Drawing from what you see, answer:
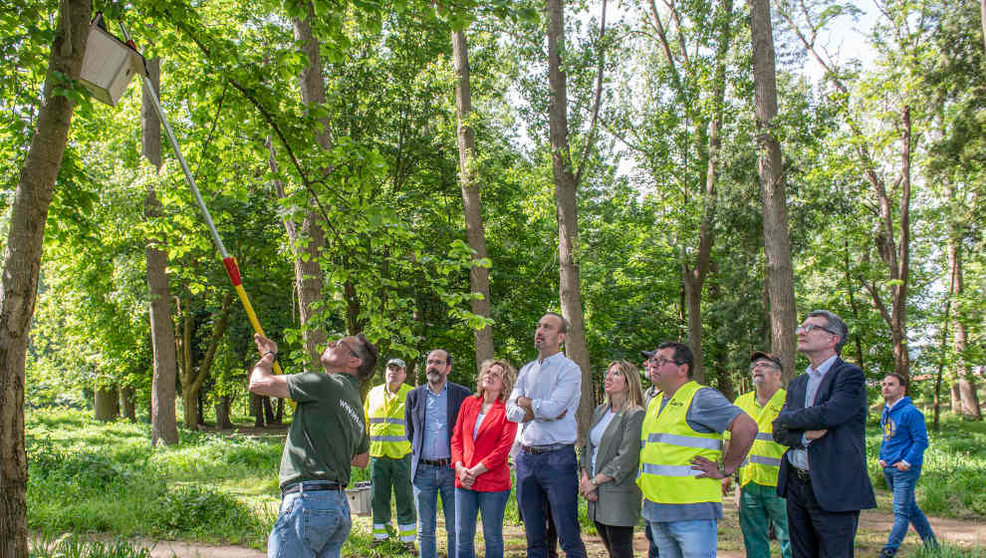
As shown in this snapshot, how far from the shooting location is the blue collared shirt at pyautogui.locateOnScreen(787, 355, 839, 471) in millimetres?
4469

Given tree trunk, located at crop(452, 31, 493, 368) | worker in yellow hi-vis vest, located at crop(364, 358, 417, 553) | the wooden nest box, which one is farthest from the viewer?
tree trunk, located at crop(452, 31, 493, 368)

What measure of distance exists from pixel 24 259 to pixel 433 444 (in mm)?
3577

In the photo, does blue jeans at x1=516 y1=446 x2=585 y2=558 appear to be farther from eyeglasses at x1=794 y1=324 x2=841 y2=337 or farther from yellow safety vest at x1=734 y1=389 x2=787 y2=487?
eyeglasses at x1=794 y1=324 x2=841 y2=337

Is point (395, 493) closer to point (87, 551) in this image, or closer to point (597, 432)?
point (597, 432)

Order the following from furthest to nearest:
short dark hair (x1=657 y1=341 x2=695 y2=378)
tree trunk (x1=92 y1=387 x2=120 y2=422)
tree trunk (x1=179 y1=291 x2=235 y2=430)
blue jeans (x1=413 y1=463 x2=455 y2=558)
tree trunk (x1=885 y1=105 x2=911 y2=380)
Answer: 1. tree trunk (x1=92 y1=387 x2=120 y2=422)
2. tree trunk (x1=179 y1=291 x2=235 y2=430)
3. tree trunk (x1=885 y1=105 x2=911 y2=380)
4. blue jeans (x1=413 y1=463 x2=455 y2=558)
5. short dark hair (x1=657 y1=341 x2=695 y2=378)

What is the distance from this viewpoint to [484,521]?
17.7ft

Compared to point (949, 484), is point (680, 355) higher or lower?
higher

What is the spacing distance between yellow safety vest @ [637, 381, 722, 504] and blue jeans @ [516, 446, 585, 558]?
109 centimetres

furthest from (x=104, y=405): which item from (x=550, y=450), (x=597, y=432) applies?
(x=550, y=450)

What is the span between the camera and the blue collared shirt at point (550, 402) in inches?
208

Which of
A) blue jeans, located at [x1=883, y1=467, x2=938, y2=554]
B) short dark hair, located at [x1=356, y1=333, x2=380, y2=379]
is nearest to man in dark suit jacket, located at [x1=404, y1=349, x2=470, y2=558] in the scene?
short dark hair, located at [x1=356, y1=333, x2=380, y2=379]

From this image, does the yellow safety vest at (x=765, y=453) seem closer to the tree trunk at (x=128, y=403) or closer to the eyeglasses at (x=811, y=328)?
the eyeglasses at (x=811, y=328)

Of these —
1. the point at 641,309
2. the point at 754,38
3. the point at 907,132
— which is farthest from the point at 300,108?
the point at 641,309

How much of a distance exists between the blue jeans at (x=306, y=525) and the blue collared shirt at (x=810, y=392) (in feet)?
9.91
